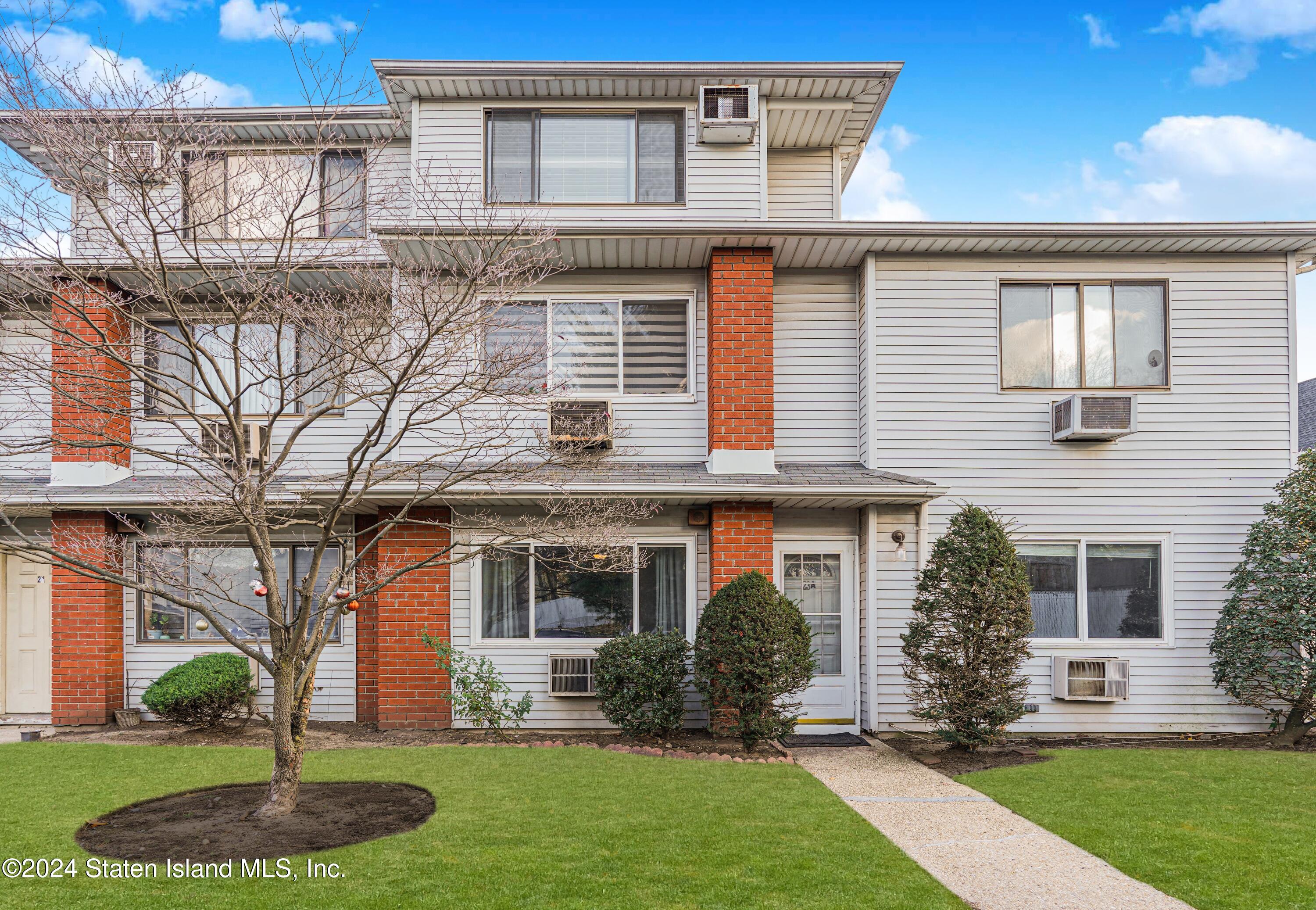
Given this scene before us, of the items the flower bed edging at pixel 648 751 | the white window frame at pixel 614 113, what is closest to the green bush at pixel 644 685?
the flower bed edging at pixel 648 751

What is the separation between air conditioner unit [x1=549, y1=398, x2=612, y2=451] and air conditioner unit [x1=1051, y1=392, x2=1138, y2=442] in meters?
5.17

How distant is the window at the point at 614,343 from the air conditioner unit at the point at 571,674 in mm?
3041

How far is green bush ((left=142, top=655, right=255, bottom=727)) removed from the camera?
9305mm

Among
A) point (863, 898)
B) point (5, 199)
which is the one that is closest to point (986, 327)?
point (863, 898)

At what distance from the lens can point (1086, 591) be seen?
31.8 feet

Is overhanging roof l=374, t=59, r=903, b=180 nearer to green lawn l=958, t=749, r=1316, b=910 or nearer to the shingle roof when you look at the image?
the shingle roof

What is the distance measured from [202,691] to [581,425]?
5070 millimetres

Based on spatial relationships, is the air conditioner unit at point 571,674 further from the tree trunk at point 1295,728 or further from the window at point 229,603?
the tree trunk at point 1295,728

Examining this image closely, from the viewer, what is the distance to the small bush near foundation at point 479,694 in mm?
9305

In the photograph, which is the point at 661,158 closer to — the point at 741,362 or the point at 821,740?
the point at 741,362

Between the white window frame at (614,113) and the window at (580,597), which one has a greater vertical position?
the white window frame at (614,113)

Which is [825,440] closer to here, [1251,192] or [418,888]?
[418,888]

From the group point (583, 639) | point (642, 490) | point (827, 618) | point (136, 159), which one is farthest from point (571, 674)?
point (136, 159)

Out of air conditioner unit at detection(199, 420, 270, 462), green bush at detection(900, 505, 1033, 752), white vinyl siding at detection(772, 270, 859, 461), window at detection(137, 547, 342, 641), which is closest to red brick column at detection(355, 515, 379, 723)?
window at detection(137, 547, 342, 641)
